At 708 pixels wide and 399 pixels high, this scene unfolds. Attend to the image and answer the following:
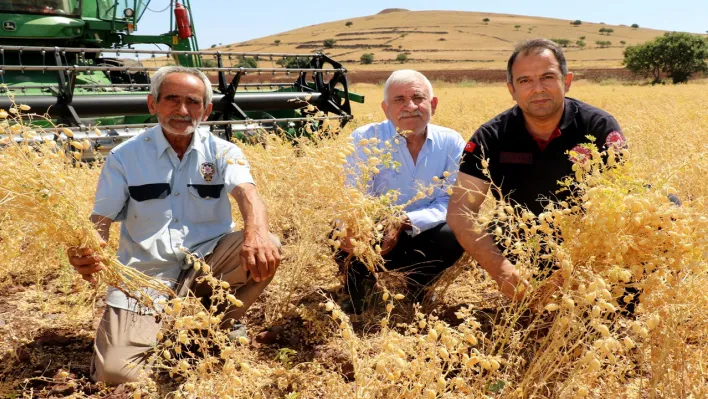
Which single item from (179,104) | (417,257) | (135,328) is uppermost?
(179,104)

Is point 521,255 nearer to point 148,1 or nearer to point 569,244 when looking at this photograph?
point 569,244

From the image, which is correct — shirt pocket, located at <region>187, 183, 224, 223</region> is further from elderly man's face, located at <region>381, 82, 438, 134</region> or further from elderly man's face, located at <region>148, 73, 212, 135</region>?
elderly man's face, located at <region>381, 82, 438, 134</region>

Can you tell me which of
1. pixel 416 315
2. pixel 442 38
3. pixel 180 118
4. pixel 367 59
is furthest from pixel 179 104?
pixel 442 38

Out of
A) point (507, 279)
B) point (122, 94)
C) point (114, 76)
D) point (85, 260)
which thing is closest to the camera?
point (85, 260)

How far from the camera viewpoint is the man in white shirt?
3.49 m

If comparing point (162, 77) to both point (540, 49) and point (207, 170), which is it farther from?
point (540, 49)

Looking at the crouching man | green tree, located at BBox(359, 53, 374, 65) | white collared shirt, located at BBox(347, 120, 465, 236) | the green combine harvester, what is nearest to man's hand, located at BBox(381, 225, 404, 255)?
white collared shirt, located at BBox(347, 120, 465, 236)

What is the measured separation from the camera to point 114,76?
28.1 ft

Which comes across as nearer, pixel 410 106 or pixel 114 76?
pixel 410 106

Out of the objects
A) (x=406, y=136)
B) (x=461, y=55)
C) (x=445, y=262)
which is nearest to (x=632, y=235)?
(x=445, y=262)

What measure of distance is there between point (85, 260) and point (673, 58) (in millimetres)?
47167

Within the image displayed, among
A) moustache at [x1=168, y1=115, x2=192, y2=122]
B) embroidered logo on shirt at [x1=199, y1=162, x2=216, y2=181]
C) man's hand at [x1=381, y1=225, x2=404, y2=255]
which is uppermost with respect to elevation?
moustache at [x1=168, y1=115, x2=192, y2=122]

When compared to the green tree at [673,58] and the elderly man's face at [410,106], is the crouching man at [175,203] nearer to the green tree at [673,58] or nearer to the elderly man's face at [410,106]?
the elderly man's face at [410,106]

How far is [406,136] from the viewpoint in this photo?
3719mm
